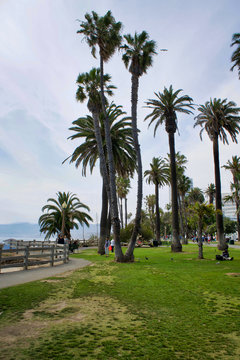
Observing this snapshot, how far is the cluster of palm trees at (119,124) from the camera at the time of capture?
794 inches

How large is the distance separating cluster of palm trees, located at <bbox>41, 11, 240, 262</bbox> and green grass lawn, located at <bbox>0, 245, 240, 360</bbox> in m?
10.3

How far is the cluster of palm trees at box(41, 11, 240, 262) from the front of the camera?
2017 centimetres

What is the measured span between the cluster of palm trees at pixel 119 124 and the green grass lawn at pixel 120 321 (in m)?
10.3

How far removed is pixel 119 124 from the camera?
29141 millimetres

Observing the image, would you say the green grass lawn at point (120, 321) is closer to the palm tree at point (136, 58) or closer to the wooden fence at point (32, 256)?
the wooden fence at point (32, 256)

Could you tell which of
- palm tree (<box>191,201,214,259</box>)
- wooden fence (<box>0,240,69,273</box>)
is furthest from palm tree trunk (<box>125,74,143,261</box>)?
wooden fence (<box>0,240,69,273</box>)

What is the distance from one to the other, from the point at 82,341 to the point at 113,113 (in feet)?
88.5

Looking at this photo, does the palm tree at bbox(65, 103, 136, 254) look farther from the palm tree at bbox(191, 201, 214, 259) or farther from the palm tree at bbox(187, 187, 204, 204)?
the palm tree at bbox(187, 187, 204, 204)

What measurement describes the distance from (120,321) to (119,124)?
2538 cm

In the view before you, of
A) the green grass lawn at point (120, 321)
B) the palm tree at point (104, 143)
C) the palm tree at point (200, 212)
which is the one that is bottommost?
the green grass lawn at point (120, 321)

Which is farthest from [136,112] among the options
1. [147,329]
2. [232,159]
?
[232,159]

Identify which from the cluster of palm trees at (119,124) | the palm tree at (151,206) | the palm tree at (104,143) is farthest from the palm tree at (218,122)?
the palm tree at (151,206)

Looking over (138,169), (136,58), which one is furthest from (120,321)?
(136,58)

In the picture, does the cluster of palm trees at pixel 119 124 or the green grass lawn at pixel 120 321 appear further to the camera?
the cluster of palm trees at pixel 119 124
